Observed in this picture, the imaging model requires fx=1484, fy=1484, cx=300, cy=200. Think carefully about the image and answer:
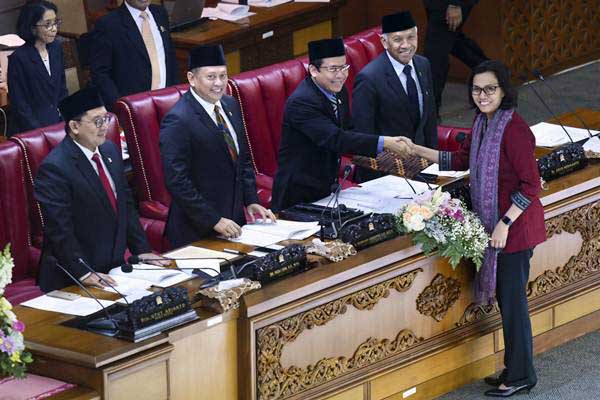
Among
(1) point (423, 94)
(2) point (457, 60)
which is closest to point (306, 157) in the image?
(1) point (423, 94)

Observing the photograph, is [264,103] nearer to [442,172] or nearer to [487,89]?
[442,172]

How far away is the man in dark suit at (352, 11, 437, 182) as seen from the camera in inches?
276

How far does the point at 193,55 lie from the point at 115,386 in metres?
1.75

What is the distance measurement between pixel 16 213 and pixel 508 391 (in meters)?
2.33

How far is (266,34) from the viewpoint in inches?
389

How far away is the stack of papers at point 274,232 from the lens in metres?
6.22

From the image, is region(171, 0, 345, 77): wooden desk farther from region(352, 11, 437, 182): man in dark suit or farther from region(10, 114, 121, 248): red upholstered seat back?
region(10, 114, 121, 248): red upholstered seat back

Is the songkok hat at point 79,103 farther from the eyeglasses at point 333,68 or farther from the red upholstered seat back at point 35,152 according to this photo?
the eyeglasses at point 333,68

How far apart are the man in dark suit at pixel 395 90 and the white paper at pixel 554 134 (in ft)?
2.21

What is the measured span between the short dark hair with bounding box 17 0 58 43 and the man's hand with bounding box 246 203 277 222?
6.53 ft

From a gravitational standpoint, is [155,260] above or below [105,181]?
below

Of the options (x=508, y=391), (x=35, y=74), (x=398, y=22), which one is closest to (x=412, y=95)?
(x=398, y=22)

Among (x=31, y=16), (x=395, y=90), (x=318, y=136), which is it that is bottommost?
(x=318, y=136)

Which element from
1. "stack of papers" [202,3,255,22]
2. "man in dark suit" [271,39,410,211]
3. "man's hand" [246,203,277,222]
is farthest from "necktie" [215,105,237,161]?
"stack of papers" [202,3,255,22]
